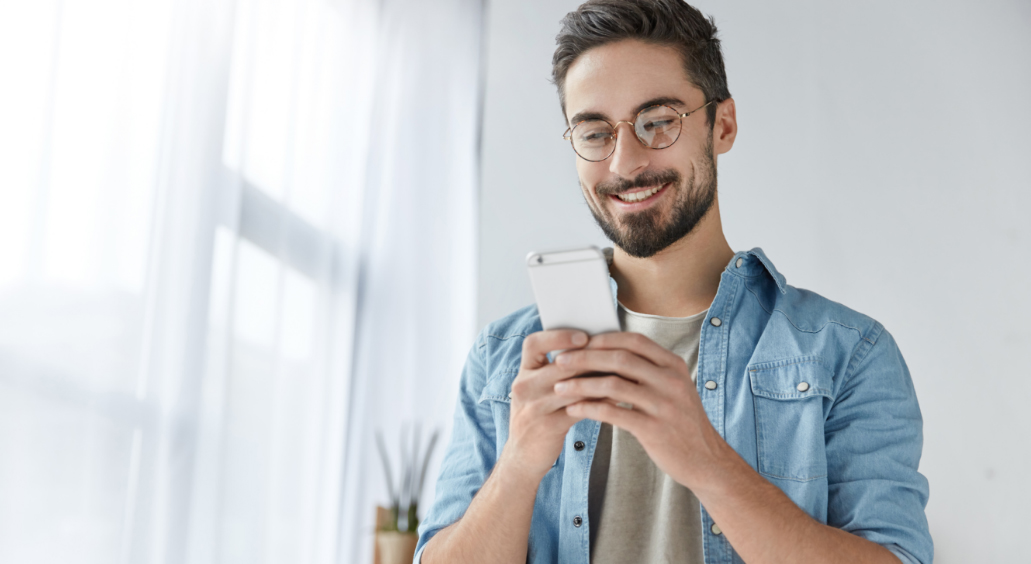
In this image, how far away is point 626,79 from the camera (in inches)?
47.3

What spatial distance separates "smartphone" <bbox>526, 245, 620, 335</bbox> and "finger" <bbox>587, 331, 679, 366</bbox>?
0.02 meters

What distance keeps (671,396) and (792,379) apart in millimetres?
351

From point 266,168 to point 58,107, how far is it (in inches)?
28.5

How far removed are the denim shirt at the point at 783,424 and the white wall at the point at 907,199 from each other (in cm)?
87

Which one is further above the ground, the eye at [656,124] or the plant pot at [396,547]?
the eye at [656,124]

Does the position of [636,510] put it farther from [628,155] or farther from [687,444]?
[628,155]

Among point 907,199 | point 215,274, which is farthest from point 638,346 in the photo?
point 907,199

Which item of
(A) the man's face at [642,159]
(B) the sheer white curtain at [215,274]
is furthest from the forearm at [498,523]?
(B) the sheer white curtain at [215,274]

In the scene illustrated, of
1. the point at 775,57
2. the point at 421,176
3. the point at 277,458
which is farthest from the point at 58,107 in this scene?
the point at 775,57

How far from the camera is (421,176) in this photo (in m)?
2.94

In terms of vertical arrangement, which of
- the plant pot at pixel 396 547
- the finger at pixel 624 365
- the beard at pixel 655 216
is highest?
Result: the beard at pixel 655 216

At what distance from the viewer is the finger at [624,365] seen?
2.63 ft

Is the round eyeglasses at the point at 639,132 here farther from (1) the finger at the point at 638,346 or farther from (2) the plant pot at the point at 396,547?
(2) the plant pot at the point at 396,547

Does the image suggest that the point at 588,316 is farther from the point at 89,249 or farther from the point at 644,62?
the point at 89,249
